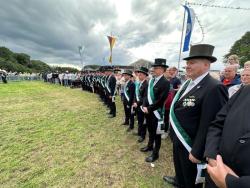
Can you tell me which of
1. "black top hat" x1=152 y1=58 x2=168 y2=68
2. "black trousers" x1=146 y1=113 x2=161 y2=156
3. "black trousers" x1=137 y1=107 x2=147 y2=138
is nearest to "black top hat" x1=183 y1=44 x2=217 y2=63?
"black top hat" x1=152 y1=58 x2=168 y2=68

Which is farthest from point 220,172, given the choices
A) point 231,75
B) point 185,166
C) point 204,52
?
point 231,75

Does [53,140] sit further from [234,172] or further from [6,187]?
[234,172]

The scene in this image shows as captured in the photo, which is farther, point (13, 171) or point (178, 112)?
point (13, 171)

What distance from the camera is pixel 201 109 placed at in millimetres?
2391

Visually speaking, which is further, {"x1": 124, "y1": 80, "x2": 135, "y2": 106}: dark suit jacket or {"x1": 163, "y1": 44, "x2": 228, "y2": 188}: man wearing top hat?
{"x1": 124, "y1": 80, "x2": 135, "y2": 106}: dark suit jacket

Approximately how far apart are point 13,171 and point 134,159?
2480 millimetres

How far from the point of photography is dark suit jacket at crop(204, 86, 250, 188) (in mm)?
1290

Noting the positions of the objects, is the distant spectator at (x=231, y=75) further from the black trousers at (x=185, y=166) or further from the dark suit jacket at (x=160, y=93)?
the black trousers at (x=185, y=166)

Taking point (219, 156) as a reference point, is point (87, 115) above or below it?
below

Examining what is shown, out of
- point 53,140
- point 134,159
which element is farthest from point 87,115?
point 134,159

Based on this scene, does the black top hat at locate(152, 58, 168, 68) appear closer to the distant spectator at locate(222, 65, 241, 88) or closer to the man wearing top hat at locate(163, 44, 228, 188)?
the distant spectator at locate(222, 65, 241, 88)

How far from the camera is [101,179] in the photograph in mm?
3721

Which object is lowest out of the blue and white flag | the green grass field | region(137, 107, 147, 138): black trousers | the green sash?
the green grass field

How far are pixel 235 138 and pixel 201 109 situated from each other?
1011 mm
